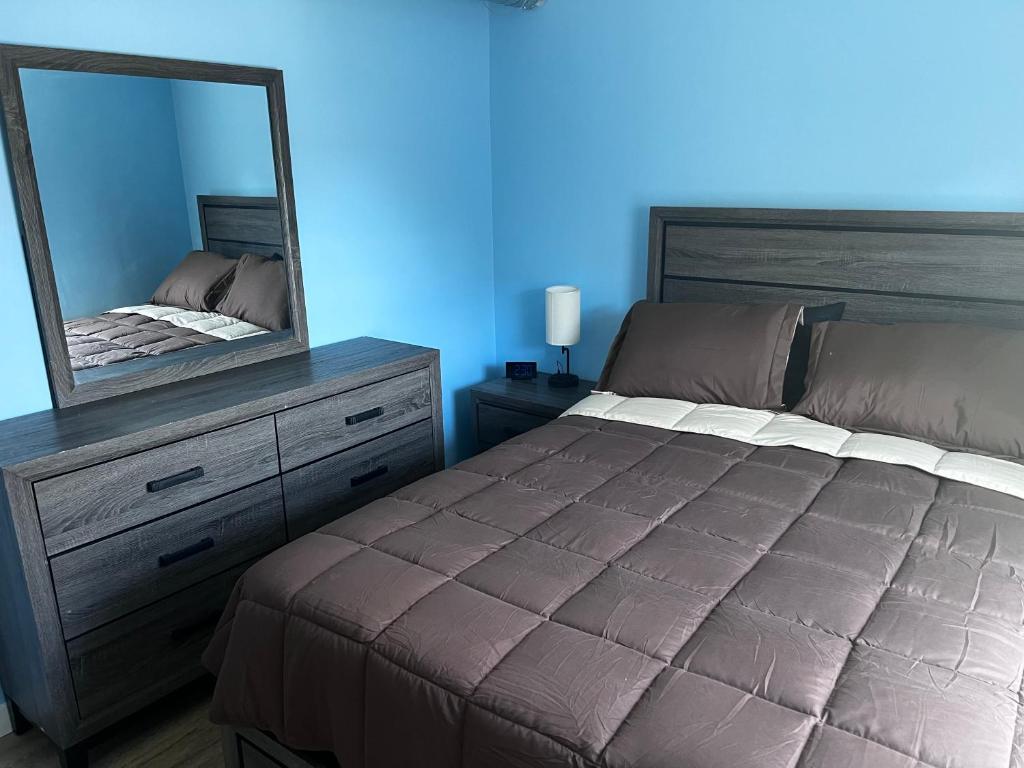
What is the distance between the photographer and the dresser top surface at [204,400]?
1976mm

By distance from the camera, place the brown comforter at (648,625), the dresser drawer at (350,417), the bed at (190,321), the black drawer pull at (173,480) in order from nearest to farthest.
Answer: the brown comforter at (648,625)
the black drawer pull at (173,480)
the bed at (190,321)
the dresser drawer at (350,417)

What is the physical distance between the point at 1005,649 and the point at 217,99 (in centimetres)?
262

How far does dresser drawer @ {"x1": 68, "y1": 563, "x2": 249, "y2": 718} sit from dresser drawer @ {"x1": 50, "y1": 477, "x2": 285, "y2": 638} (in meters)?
0.04

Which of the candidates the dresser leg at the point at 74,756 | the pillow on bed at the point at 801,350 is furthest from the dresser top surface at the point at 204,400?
the pillow on bed at the point at 801,350

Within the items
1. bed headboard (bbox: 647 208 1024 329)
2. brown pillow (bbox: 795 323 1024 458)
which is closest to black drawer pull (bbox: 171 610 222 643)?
brown pillow (bbox: 795 323 1024 458)

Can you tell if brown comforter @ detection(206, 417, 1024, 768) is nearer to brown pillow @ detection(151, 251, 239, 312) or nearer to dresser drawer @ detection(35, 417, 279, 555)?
dresser drawer @ detection(35, 417, 279, 555)

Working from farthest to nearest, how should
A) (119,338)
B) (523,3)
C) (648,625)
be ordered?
(523,3), (119,338), (648,625)

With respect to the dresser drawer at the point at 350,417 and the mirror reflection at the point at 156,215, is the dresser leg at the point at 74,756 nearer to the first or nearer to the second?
the dresser drawer at the point at 350,417

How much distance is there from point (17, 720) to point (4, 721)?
0.04 meters

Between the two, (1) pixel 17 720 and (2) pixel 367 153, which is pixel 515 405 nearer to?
(2) pixel 367 153

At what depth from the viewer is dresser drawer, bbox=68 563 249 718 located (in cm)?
201

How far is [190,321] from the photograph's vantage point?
2.59 m

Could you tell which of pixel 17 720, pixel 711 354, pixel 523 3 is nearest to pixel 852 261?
pixel 711 354

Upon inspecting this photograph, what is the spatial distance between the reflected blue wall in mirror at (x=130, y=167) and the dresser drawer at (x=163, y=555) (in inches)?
27.7
